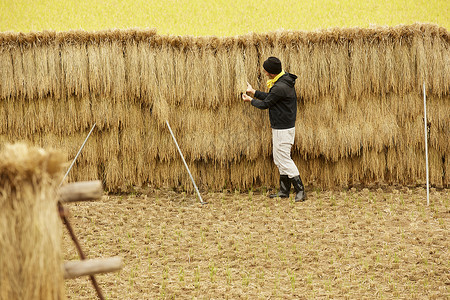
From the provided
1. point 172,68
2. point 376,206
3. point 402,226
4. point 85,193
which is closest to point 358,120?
point 376,206

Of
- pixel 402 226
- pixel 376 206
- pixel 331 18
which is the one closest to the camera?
pixel 402 226

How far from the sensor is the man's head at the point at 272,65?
677 centimetres

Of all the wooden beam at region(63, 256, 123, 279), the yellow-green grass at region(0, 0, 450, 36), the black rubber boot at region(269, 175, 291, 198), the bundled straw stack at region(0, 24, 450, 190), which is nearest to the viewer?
the wooden beam at region(63, 256, 123, 279)

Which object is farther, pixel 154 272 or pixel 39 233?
pixel 154 272

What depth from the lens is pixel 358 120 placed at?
24.1 feet

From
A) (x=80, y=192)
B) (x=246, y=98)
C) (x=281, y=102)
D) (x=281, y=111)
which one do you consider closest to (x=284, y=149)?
(x=281, y=111)

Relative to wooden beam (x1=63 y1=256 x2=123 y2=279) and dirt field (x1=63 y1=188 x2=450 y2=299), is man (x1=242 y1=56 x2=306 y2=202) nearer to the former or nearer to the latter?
dirt field (x1=63 y1=188 x2=450 y2=299)

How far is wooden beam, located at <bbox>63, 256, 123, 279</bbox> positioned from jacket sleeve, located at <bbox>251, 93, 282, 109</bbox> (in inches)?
169

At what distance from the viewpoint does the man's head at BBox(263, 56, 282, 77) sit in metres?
6.77

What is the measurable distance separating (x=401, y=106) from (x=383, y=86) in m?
0.36

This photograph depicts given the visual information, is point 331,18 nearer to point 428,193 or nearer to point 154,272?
point 428,193

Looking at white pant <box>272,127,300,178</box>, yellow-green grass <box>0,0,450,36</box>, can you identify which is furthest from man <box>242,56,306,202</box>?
yellow-green grass <box>0,0,450,36</box>

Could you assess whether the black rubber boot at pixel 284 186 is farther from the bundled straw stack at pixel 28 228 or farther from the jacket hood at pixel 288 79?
the bundled straw stack at pixel 28 228

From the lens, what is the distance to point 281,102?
6.89 meters
